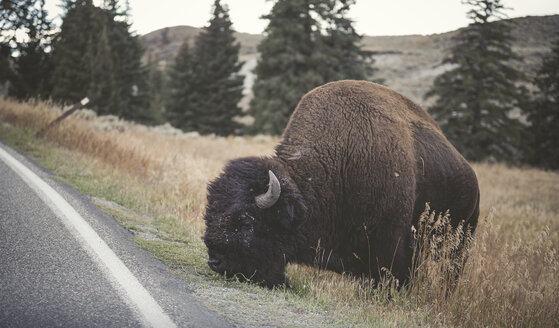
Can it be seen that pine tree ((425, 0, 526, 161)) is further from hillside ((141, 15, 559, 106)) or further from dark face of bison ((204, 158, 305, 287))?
dark face of bison ((204, 158, 305, 287))

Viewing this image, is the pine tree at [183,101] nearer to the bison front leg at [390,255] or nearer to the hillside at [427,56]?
the hillside at [427,56]

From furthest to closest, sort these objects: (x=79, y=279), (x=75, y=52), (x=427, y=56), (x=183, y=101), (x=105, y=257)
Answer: (x=427, y=56)
(x=183, y=101)
(x=75, y=52)
(x=105, y=257)
(x=79, y=279)

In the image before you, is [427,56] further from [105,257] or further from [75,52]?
[105,257]

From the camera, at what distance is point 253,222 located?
3.40 m

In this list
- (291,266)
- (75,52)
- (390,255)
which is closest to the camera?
A: (390,255)

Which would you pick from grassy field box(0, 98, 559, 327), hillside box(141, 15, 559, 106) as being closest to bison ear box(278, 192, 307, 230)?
grassy field box(0, 98, 559, 327)

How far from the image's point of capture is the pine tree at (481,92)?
2497 cm

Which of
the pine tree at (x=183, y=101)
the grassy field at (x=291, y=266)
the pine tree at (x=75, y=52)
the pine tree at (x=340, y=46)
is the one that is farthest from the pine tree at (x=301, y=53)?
the grassy field at (x=291, y=266)

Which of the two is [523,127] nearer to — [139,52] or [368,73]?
[368,73]

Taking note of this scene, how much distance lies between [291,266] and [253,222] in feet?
4.68

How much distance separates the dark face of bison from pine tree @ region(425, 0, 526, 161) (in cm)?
2466

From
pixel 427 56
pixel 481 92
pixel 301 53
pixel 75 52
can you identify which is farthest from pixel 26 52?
pixel 427 56

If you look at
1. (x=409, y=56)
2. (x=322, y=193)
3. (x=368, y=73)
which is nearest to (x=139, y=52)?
(x=368, y=73)

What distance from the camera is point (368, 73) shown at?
1232 inches
